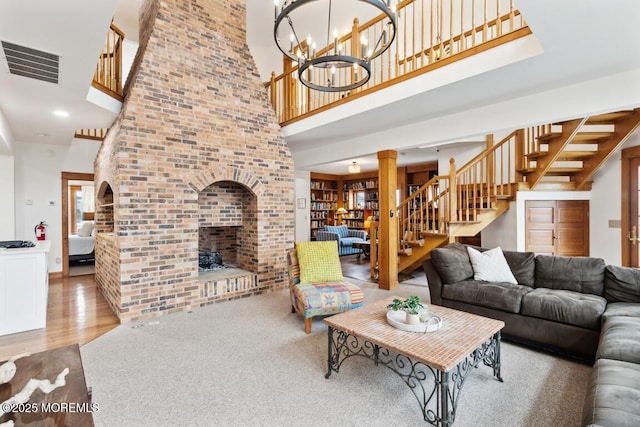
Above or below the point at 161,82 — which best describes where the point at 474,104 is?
below

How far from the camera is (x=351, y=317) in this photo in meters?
2.57

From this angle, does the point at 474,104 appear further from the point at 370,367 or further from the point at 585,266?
the point at 370,367

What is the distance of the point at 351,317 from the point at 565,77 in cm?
314

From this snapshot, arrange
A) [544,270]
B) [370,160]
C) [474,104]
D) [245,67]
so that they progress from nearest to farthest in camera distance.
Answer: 1. [544,270]
2. [474,104]
3. [245,67]
4. [370,160]

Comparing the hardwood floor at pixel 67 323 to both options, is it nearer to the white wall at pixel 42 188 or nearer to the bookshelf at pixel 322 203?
the white wall at pixel 42 188

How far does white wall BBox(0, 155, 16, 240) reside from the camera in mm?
5320

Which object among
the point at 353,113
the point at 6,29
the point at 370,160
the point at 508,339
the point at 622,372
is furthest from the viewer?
the point at 370,160

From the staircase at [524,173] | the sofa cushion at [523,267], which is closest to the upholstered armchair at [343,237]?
the staircase at [524,173]

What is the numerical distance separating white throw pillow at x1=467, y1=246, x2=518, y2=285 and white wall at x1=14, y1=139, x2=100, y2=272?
7299mm

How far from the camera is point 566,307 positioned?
8.95 feet

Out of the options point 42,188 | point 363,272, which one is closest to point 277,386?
point 363,272

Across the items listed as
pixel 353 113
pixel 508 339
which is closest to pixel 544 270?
pixel 508 339

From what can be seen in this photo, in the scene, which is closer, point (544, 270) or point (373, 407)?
point (373, 407)

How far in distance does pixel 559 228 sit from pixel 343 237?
516 cm
